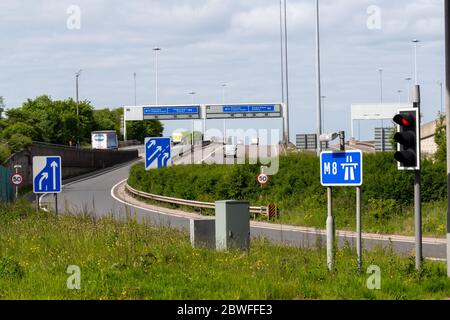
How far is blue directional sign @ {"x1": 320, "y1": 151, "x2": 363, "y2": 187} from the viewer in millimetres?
13023

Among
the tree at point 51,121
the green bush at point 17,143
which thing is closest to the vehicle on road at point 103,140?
the tree at point 51,121

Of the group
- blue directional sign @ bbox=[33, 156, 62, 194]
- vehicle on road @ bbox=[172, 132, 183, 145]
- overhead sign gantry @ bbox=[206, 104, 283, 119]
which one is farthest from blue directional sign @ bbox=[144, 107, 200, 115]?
blue directional sign @ bbox=[33, 156, 62, 194]

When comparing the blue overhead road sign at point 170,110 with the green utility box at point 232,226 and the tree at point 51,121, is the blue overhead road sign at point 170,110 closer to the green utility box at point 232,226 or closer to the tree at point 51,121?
the tree at point 51,121

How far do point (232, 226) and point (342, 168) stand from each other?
390 centimetres

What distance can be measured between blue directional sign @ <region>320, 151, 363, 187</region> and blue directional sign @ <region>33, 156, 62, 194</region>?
11.5 meters

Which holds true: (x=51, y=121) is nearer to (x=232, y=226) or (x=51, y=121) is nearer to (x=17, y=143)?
(x=17, y=143)

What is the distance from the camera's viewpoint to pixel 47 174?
77.0 ft

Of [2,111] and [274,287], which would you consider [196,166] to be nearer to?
[274,287]

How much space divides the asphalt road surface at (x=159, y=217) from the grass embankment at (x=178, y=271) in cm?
123

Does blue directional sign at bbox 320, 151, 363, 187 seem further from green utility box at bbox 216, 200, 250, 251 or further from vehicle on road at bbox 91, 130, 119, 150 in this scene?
vehicle on road at bbox 91, 130, 119, 150

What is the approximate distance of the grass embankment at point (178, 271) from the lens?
10.9 metres

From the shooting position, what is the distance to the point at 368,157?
36156mm
